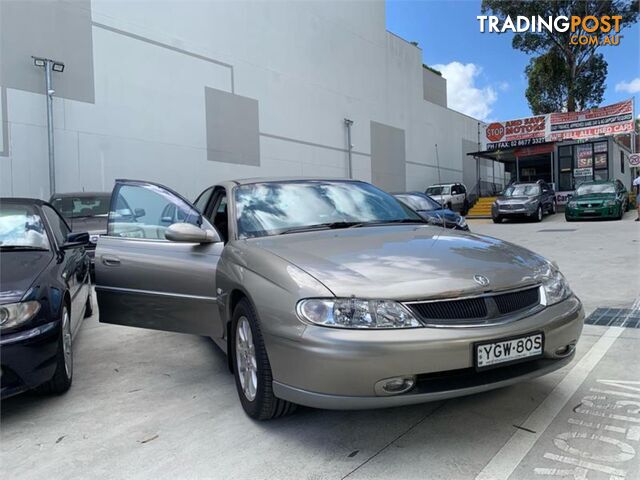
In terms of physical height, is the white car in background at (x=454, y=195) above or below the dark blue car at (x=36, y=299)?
above

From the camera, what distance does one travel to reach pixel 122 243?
3.97 metres

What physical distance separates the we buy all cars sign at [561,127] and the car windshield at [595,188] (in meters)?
6.04

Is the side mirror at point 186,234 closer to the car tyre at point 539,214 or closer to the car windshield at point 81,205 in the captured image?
the car windshield at point 81,205

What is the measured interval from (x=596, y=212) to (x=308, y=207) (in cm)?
1631

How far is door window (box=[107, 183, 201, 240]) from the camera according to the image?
3840 millimetres

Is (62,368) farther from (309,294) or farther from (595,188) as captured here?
(595,188)

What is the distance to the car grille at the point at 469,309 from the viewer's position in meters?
2.30

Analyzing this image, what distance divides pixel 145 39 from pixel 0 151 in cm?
552

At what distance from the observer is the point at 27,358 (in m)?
2.84

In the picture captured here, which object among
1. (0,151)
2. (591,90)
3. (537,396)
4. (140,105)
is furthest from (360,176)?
(537,396)

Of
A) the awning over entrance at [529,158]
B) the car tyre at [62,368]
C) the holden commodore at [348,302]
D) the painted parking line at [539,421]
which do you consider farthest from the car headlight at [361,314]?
the awning over entrance at [529,158]

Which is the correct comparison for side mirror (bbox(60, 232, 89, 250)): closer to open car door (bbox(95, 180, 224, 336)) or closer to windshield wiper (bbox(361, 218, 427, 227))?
open car door (bbox(95, 180, 224, 336))

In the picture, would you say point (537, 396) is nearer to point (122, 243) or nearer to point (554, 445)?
point (554, 445)

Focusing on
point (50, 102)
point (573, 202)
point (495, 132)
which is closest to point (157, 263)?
point (50, 102)
